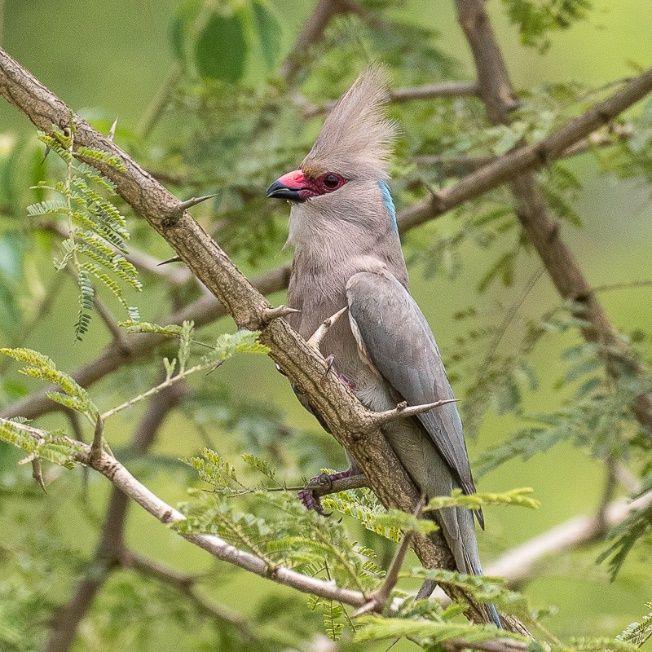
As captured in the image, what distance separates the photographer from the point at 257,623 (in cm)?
578

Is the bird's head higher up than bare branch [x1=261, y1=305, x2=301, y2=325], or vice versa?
the bird's head

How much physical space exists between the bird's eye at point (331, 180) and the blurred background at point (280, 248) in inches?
16.0

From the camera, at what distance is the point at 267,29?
500cm

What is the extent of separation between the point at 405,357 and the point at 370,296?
0.24 meters

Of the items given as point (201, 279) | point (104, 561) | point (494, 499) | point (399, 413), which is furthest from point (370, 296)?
point (104, 561)

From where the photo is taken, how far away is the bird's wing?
3.45 metres

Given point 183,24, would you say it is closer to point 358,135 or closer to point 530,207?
point 358,135

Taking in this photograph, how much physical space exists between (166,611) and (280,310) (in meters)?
3.84

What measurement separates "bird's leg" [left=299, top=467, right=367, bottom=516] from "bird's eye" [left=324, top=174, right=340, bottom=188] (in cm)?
133

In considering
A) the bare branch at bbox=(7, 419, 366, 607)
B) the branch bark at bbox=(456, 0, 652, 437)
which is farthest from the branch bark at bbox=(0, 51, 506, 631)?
the branch bark at bbox=(456, 0, 652, 437)

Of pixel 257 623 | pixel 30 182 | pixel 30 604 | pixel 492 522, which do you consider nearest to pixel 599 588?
pixel 492 522

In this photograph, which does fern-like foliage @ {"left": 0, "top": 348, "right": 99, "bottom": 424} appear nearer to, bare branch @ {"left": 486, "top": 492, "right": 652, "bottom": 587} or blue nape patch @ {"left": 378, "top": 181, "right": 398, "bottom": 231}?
blue nape patch @ {"left": 378, "top": 181, "right": 398, "bottom": 231}

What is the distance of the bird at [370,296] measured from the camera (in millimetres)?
3398

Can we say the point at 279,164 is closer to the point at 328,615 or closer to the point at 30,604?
the point at 30,604
